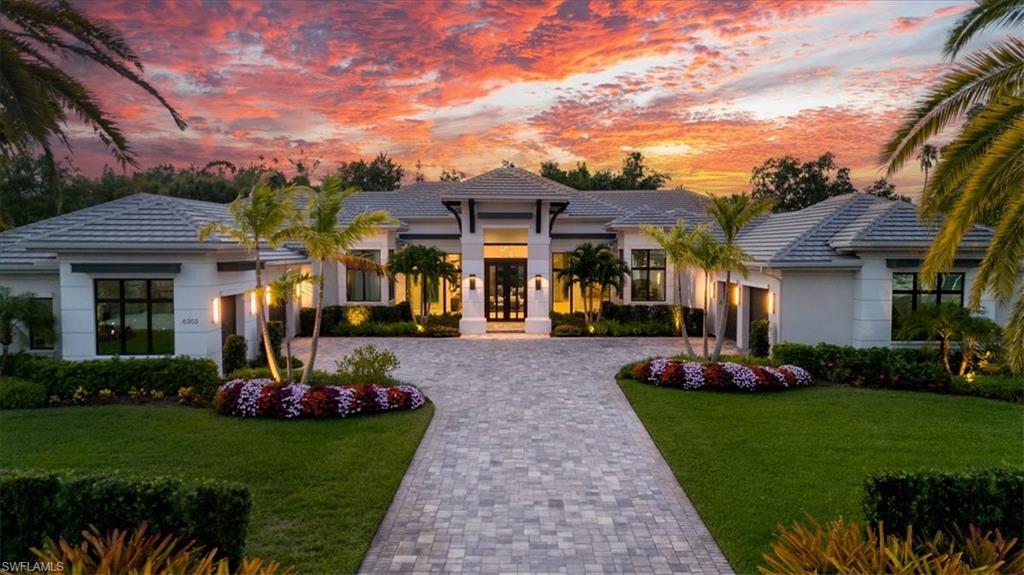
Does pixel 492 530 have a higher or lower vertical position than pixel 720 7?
lower

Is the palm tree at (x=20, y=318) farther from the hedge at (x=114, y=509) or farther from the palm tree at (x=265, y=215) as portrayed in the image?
the hedge at (x=114, y=509)

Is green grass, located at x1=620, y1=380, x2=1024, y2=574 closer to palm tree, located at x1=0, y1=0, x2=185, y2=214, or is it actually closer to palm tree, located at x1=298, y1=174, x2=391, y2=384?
palm tree, located at x1=298, y1=174, x2=391, y2=384

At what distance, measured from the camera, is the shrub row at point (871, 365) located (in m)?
13.8

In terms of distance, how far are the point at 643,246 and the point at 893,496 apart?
18.1 meters

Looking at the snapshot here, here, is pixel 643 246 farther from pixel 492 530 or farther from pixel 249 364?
pixel 492 530

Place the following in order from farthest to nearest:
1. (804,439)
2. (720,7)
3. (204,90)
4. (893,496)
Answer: (204,90), (720,7), (804,439), (893,496)

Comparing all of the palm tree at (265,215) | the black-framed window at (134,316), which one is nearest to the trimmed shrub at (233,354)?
the black-framed window at (134,316)

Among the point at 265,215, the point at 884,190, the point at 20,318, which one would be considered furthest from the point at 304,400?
the point at 884,190

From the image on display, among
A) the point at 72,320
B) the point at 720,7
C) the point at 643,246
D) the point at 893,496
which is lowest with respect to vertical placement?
the point at 893,496

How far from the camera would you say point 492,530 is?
686 centimetres

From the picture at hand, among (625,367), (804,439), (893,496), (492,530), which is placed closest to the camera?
(893,496)

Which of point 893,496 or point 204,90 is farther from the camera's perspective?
point 204,90

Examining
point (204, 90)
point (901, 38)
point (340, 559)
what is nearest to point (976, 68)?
point (901, 38)

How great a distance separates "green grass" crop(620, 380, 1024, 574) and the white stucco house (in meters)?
3.32
